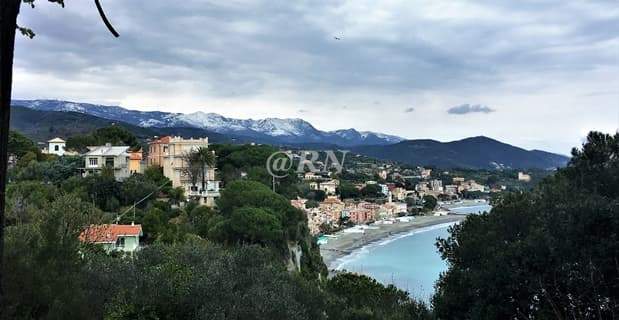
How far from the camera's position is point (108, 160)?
26.5 meters

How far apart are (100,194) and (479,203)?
2845 inches

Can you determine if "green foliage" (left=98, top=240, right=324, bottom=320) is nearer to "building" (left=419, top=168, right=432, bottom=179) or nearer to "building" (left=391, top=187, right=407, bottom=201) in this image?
"building" (left=391, top=187, right=407, bottom=201)

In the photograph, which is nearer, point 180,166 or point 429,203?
point 180,166

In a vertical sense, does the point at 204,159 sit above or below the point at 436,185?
above

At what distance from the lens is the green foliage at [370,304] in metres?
7.76

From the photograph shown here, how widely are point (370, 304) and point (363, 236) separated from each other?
4279cm

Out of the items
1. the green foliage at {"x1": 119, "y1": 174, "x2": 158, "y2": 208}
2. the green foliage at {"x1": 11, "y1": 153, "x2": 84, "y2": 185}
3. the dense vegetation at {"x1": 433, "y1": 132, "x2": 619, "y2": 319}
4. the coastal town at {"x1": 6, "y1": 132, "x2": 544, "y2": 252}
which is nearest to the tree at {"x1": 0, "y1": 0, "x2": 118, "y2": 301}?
the dense vegetation at {"x1": 433, "y1": 132, "x2": 619, "y2": 319}

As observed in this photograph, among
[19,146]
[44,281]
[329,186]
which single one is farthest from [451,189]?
[44,281]

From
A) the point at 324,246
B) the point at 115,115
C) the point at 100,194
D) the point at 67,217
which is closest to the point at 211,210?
the point at 100,194

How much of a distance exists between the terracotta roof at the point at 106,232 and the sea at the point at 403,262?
14.7m

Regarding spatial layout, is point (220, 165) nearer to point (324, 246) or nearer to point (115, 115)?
point (324, 246)

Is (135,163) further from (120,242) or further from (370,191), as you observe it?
(370,191)

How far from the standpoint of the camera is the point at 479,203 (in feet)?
273

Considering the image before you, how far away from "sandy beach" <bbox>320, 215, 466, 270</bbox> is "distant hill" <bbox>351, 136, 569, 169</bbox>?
75574mm
